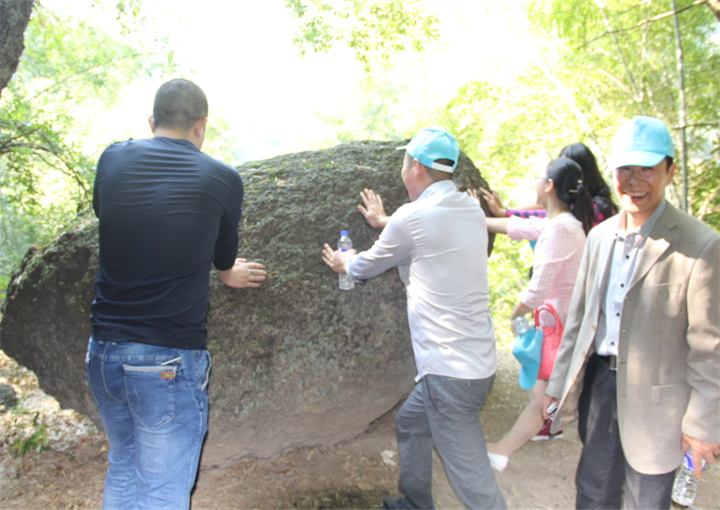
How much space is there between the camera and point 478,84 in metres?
9.48

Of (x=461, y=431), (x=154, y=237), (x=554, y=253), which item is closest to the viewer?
(x=154, y=237)

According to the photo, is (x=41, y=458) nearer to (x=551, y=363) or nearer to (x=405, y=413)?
(x=405, y=413)

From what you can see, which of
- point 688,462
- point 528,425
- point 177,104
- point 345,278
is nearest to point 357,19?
point 345,278

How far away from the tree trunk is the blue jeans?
2087 mm

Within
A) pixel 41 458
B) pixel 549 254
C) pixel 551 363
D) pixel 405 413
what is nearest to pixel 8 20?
pixel 41 458

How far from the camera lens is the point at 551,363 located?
313 cm

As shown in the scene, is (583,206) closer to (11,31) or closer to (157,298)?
(157,298)

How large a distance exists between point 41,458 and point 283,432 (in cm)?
174

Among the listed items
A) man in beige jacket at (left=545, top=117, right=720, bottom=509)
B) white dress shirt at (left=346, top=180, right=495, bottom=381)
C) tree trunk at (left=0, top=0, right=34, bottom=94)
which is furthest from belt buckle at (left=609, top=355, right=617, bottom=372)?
tree trunk at (left=0, top=0, right=34, bottom=94)

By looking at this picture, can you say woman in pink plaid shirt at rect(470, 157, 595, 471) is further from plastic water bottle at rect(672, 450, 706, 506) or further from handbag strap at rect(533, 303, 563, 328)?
plastic water bottle at rect(672, 450, 706, 506)

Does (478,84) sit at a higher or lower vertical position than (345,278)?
higher

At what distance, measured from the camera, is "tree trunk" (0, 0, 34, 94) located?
2898 mm

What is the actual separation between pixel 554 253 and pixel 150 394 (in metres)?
2.40

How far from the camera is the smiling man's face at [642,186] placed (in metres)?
2.01
